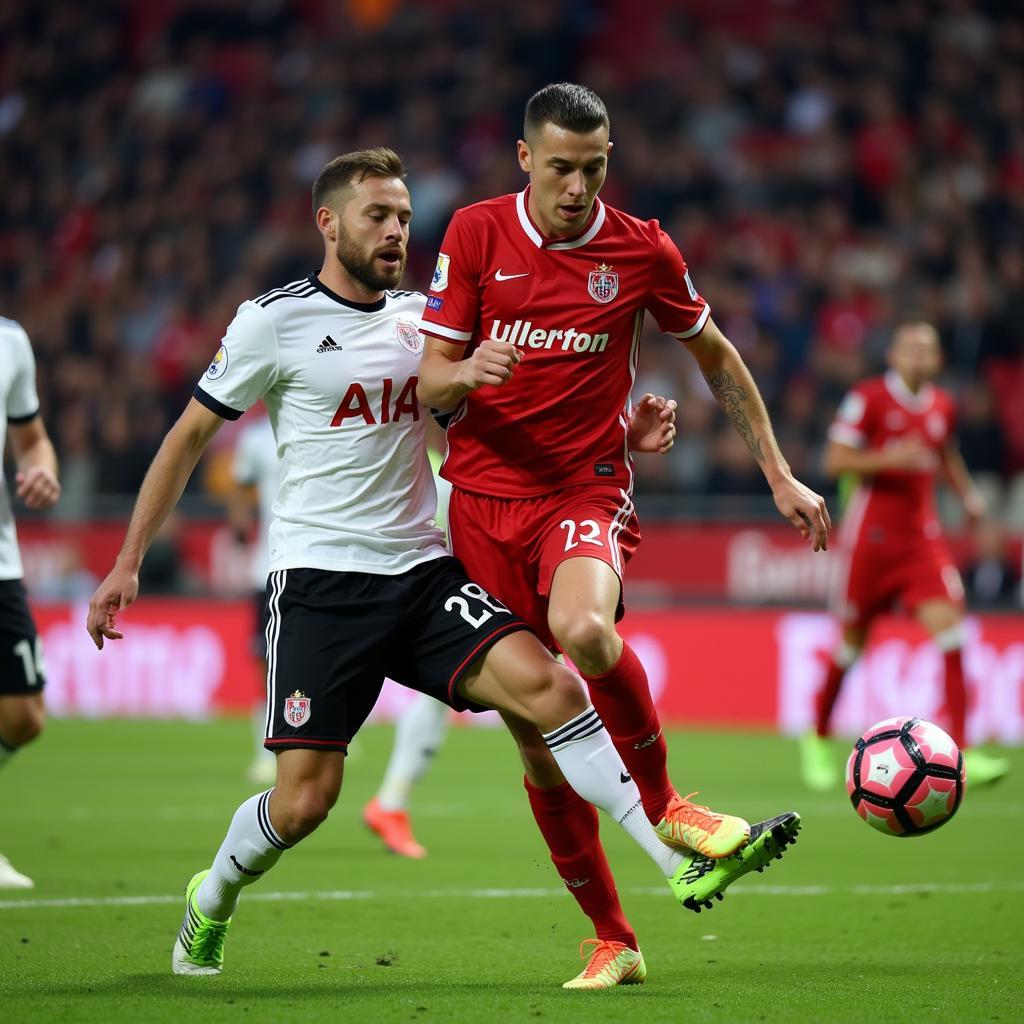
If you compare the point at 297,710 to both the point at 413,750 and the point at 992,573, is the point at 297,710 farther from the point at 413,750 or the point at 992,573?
the point at 992,573

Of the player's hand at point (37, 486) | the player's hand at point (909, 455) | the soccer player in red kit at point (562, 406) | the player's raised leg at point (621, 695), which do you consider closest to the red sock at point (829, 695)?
the player's hand at point (909, 455)

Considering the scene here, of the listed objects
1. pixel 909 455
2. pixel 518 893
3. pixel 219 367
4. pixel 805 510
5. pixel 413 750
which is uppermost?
pixel 909 455

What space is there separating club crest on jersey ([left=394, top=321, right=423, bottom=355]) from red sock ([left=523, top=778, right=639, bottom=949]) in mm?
1421

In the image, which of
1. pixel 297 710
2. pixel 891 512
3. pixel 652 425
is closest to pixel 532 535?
pixel 652 425

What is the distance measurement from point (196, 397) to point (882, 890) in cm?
385

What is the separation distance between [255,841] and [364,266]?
181 cm

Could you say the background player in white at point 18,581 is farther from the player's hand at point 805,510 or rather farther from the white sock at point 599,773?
the player's hand at point 805,510

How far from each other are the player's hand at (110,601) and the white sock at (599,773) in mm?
1323

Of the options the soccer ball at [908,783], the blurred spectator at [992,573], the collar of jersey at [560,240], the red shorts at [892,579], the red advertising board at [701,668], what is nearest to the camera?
the collar of jersey at [560,240]

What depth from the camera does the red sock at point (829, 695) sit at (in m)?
11.4

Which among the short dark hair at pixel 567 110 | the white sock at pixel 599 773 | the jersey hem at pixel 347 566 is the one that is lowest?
the white sock at pixel 599 773

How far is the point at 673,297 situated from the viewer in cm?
578

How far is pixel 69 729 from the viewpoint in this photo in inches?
614

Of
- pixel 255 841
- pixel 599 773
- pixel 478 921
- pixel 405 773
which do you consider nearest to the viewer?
pixel 599 773
